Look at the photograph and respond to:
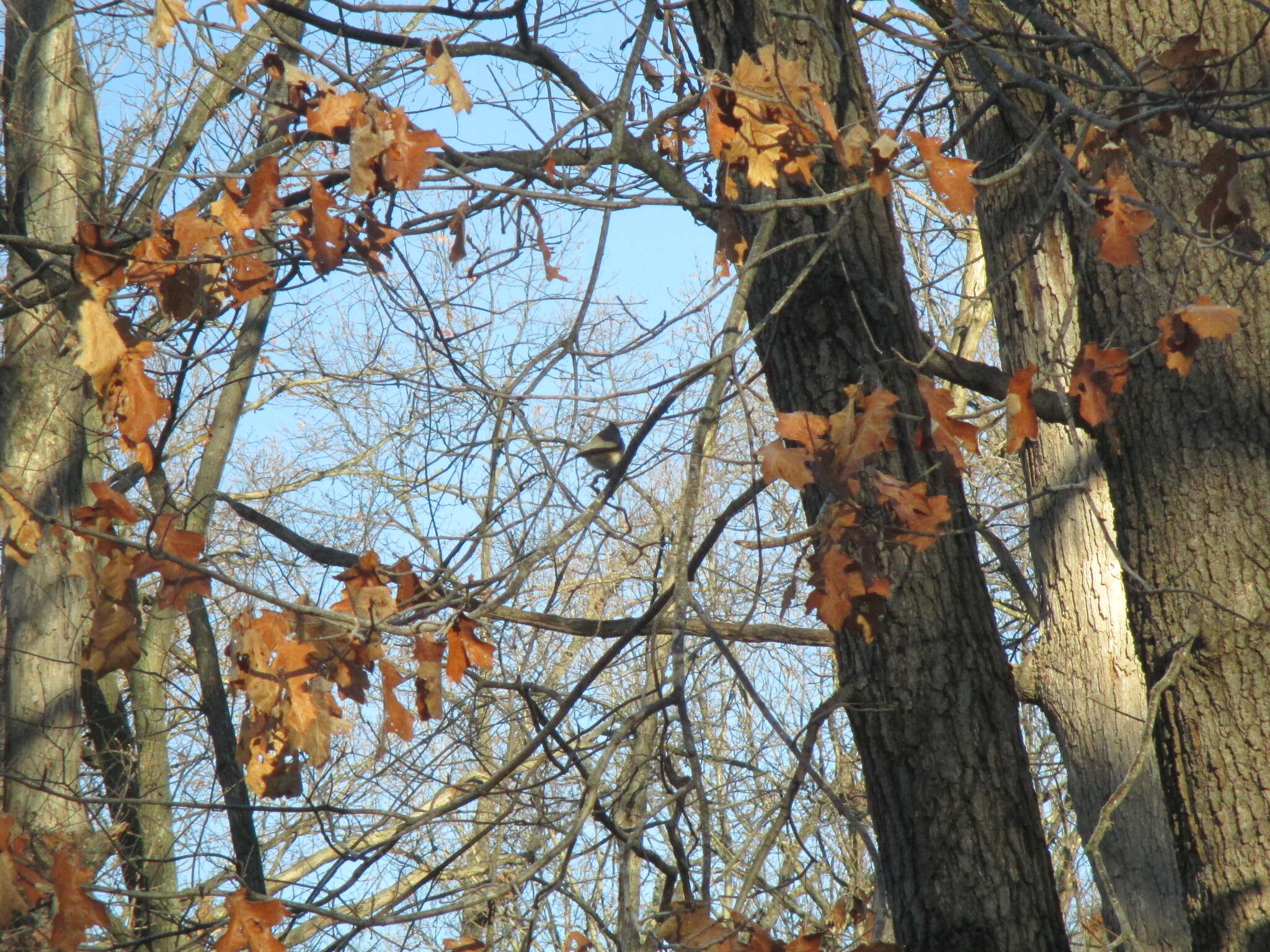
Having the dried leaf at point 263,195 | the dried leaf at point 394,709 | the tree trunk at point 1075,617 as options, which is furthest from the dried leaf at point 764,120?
the tree trunk at point 1075,617

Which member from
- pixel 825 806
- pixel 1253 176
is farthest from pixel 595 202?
pixel 825 806

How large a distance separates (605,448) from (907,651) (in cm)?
108

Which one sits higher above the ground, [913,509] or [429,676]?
[913,509]

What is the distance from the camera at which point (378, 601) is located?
266 cm

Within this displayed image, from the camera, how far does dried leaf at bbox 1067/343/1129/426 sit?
2652mm

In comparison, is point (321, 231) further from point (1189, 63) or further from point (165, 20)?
point (1189, 63)

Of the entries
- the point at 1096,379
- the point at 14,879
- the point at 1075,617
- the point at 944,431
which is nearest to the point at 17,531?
the point at 14,879

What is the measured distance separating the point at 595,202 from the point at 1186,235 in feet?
3.99

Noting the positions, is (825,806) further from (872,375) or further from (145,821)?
(872,375)

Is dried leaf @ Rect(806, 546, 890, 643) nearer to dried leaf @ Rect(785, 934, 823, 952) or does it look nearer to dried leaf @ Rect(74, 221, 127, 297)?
dried leaf @ Rect(785, 934, 823, 952)

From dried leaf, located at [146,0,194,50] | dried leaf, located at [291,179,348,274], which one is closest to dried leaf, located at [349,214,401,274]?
dried leaf, located at [291,179,348,274]

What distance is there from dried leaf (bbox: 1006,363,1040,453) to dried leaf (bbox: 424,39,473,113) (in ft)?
4.65

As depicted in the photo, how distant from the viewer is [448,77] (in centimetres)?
→ 265

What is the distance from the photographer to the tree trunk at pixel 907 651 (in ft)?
9.24
